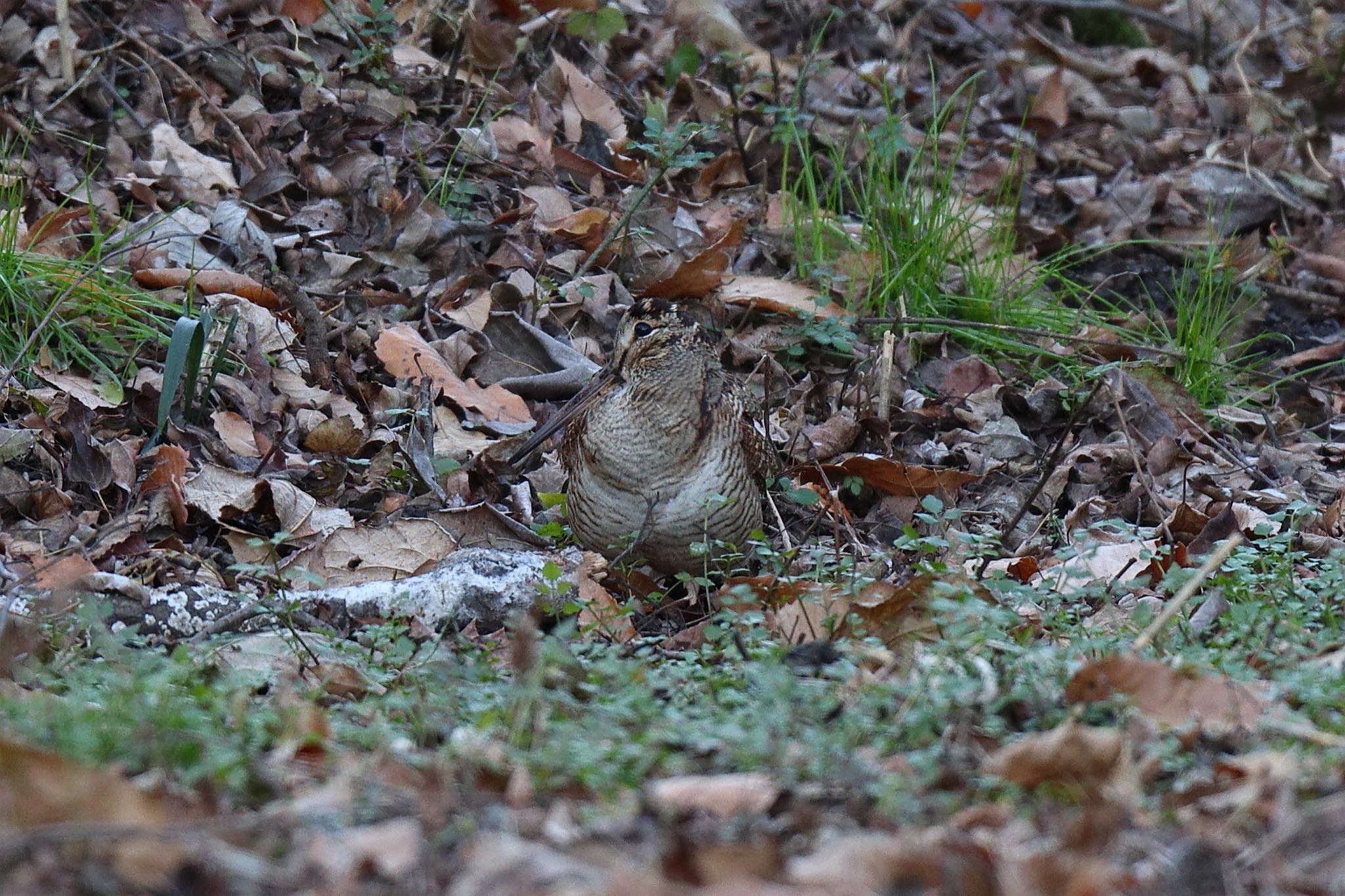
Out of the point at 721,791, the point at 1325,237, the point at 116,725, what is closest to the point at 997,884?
the point at 721,791

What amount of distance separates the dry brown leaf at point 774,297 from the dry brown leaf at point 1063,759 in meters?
3.58

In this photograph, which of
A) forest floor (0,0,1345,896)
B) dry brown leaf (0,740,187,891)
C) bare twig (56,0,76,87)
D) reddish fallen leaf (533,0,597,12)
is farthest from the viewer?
reddish fallen leaf (533,0,597,12)

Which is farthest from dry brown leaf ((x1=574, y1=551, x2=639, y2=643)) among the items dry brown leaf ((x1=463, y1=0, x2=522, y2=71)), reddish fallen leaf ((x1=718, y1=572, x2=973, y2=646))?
dry brown leaf ((x1=463, y1=0, x2=522, y2=71))

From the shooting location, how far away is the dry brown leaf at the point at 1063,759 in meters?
2.55

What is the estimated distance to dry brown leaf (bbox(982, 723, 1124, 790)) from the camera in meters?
2.55

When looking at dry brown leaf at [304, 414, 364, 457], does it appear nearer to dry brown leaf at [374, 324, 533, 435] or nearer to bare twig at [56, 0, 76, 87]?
dry brown leaf at [374, 324, 533, 435]

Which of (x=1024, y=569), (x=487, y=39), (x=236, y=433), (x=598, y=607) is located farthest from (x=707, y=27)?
(x=598, y=607)

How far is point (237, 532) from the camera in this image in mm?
4520

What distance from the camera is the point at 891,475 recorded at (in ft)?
17.1

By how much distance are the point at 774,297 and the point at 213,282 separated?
84.8 inches

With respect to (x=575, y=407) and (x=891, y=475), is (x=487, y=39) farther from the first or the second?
(x=891, y=475)

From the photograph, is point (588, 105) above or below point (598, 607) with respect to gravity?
above

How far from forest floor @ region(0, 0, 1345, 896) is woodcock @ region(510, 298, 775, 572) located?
0.59 ft

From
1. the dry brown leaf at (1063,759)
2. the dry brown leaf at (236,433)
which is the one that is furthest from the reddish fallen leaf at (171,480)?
the dry brown leaf at (1063,759)
